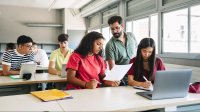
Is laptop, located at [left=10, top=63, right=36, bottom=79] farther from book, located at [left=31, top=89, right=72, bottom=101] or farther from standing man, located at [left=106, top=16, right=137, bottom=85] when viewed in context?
book, located at [left=31, top=89, right=72, bottom=101]

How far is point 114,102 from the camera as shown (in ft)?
5.24

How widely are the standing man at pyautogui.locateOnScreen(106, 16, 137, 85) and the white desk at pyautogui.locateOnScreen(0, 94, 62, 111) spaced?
1.21 meters

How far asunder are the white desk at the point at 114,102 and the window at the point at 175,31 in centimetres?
219

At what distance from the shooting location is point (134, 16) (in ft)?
17.0

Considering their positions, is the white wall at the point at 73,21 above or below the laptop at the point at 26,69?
above

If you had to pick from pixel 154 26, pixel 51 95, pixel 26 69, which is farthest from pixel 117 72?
pixel 154 26

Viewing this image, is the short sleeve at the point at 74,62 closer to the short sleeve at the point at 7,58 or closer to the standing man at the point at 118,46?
the standing man at the point at 118,46

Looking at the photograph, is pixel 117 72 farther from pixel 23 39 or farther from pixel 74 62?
pixel 23 39

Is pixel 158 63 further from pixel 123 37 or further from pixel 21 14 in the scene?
pixel 21 14

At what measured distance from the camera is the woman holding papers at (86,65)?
2.07 meters

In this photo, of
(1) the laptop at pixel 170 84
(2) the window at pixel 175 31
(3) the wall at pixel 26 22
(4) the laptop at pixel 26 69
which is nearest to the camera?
(1) the laptop at pixel 170 84

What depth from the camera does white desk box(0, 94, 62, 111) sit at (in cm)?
145

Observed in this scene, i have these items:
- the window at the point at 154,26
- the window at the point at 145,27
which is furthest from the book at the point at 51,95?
the window at the point at 154,26

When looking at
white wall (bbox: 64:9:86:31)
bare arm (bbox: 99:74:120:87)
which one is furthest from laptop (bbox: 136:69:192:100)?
white wall (bbox: 64:9:86:31)
